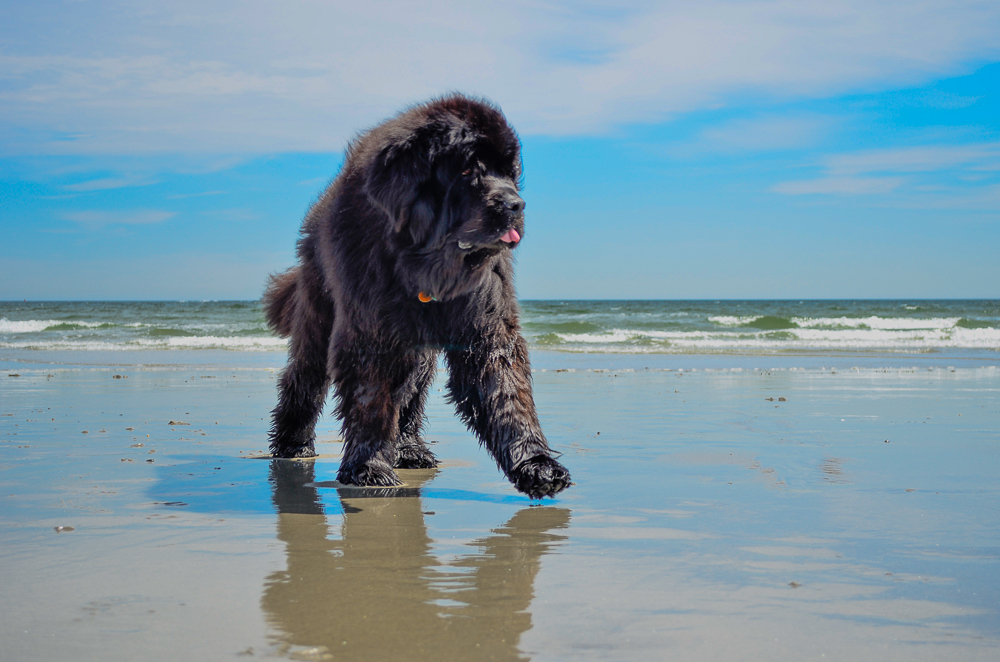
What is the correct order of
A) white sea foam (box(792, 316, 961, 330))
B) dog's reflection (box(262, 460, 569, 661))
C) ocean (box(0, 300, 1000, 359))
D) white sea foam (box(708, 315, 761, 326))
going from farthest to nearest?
white sea foam (box(708, 315, 761, 326)) < white sea foam (box(792, 316, 961, 330)) < ocean (box(0, 300, 1000, 359)) < dog's reflection (box(262, 460, 569, 661))

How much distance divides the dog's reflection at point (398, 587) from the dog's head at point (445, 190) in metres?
1.03

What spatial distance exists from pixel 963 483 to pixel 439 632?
2.95 m

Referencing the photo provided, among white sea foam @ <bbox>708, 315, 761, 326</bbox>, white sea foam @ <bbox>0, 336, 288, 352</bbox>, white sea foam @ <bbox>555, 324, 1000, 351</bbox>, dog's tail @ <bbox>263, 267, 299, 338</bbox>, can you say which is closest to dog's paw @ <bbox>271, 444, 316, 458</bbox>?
dog's tail @ <bbox>263, 267, 299, 338</bbox>

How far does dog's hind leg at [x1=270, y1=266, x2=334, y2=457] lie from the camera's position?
14.8 ft

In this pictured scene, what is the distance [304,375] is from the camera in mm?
4809

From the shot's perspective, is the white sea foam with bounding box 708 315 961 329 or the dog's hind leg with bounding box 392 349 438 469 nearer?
the dog's hind leg with bounding box 392 349 438 469

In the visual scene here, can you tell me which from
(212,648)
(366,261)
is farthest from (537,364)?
(212,648)

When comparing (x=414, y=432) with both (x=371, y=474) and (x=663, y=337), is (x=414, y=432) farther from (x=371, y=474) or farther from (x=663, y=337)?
(x=663, y=337)

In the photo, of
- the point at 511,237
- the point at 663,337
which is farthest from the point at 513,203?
the point at 663,337

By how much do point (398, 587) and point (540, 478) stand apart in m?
1.09

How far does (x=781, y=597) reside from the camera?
2289 mm

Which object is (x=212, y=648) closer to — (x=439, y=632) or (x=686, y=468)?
(x=439, y=632)

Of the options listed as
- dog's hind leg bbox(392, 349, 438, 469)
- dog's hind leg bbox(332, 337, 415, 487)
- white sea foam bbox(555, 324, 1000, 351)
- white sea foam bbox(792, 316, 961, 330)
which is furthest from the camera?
white sea foam bbox(792, 316, 961, 330)

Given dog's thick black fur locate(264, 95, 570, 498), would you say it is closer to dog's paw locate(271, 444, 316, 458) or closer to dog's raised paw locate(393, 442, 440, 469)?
dog's raised paw locate(393, 442, 440, 469)
